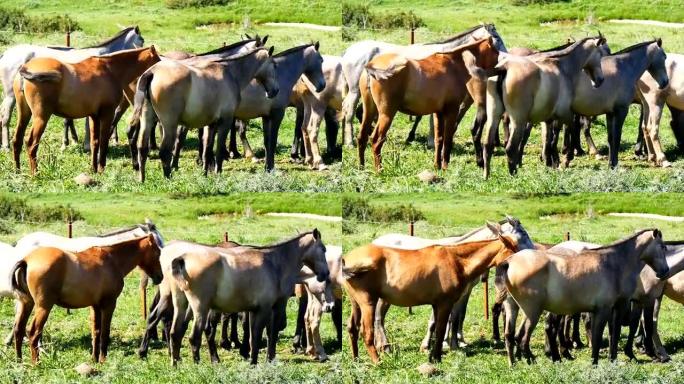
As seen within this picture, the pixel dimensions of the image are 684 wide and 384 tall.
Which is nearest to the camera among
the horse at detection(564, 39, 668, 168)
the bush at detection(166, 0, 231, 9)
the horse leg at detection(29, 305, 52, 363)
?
the horse leg at detection(29, 305, 52, 363)

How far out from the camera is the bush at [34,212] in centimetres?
3481

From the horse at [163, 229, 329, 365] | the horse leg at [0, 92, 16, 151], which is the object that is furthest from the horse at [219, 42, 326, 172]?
the horse at [163, 229, 329, 365]

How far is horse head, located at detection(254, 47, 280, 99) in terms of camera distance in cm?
3048

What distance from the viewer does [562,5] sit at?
132 feet

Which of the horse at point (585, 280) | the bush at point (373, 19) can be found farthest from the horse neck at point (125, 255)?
the bush at point (373, 19)

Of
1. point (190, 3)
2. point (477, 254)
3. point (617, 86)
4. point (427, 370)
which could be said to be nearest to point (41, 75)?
point (477, 254)

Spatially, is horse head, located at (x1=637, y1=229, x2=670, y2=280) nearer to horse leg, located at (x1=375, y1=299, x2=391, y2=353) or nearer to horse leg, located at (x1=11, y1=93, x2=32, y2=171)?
horse leg, located at (x1=375, y1=299, x2=391, y2=353)

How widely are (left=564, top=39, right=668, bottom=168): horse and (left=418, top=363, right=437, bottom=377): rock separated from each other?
5.45 m

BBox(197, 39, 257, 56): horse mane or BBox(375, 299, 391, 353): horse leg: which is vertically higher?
BBox(197, 39, 257, 56): horse mane

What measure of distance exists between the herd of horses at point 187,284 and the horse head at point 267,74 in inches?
121

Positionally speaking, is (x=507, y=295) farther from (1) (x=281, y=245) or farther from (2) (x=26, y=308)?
(2) (x=26, y=308)

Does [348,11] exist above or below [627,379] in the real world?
above

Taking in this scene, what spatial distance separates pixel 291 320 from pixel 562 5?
11.7 metres

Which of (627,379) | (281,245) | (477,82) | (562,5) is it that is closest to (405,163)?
(477,82)
